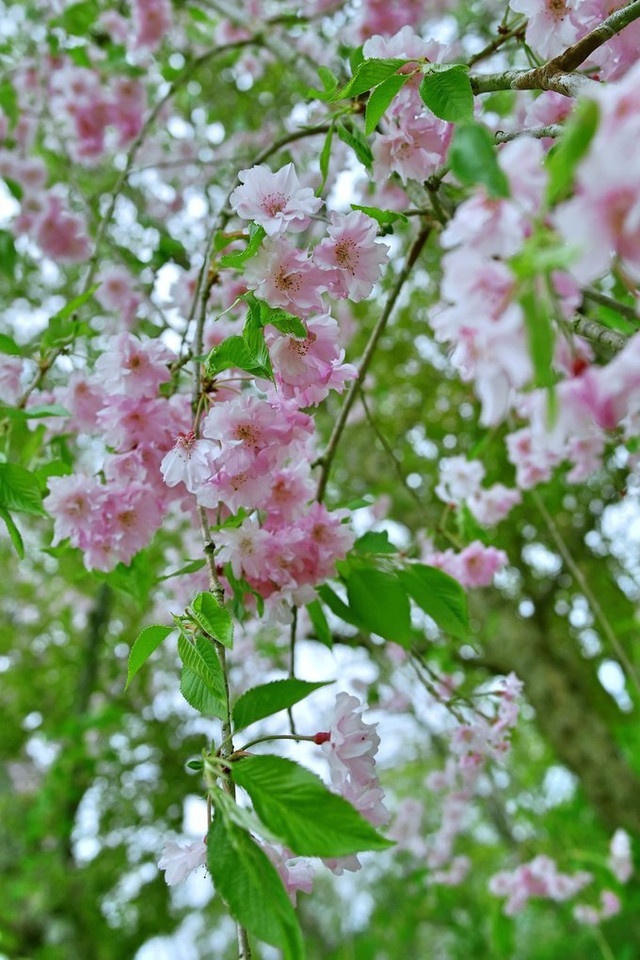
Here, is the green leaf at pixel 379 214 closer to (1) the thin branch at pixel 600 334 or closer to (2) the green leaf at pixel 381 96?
(2) the green leaf at pixel 381 96

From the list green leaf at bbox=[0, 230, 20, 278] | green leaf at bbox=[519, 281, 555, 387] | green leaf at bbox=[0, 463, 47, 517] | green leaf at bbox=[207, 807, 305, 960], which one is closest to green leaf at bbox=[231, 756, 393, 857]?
green leaf at bbox=[207, 807, 305, 960]

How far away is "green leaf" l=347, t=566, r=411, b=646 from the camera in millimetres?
Answer: 1118

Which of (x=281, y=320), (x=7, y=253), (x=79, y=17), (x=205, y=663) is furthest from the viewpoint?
(x=79, y=17)

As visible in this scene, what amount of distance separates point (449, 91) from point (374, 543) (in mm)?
630

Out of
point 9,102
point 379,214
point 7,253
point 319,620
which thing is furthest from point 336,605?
point 9,102

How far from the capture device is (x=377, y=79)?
895mm

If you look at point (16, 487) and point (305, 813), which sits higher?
point (16, 487)

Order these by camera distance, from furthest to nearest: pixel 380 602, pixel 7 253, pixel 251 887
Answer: pixel 7 253, pixel 380 602, pixel 251 887

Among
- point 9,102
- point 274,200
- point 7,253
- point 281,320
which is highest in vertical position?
point 9,102

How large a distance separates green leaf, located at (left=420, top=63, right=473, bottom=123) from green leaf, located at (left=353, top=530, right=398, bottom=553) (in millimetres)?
600

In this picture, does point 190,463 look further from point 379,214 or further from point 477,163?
point 477,163

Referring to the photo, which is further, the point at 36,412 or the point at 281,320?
the point at 36,412

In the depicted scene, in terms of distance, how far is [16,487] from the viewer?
1037 mm

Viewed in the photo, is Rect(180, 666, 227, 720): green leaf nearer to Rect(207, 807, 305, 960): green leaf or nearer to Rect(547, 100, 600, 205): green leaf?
Rect(207, 807, 305, 960): green leaf
